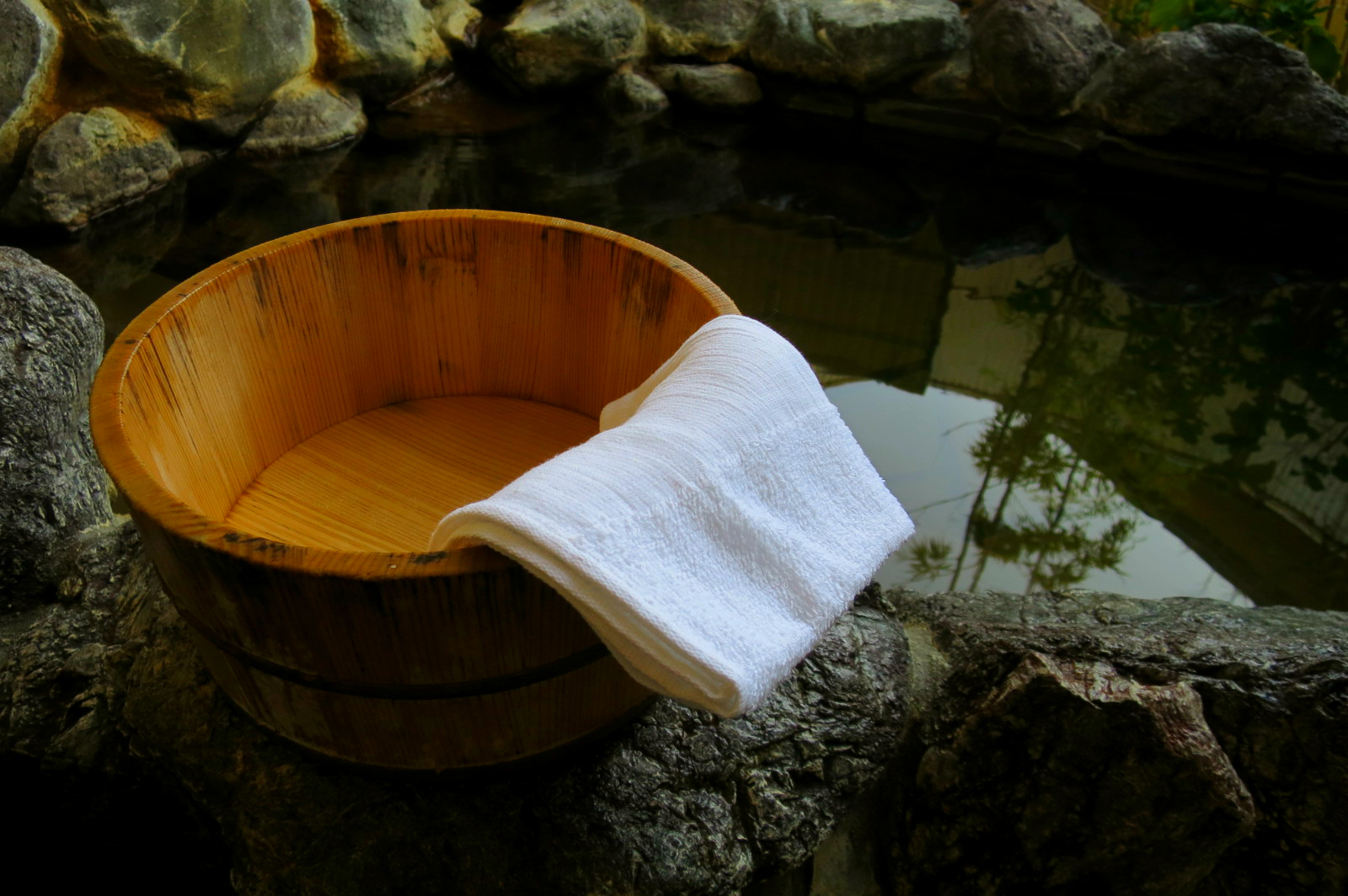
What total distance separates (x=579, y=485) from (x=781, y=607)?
0.82 feet

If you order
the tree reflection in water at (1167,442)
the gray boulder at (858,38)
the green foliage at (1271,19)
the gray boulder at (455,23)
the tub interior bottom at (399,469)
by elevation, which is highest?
the green foliage at (1271,19)

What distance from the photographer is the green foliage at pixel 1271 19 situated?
4.21m

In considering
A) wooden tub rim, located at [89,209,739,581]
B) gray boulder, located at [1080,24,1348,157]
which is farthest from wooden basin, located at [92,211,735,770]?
gray boulder, located at [1080,24,1348,157]

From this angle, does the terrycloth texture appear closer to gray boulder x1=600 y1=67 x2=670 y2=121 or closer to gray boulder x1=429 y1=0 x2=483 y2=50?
gray boulder x1=600 y1=67 x2=670 y2=121

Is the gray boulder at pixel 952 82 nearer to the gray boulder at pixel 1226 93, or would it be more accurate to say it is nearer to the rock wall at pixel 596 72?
the rock wall at pixel 596 72

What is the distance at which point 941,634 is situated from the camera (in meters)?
1.62

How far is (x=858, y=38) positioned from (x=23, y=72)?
3.21m

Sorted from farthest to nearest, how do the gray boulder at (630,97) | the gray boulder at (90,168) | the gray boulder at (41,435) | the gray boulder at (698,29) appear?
the gray boulder at (698,29) → the gray boulder at (630,97) → the gray boulder at (90,168) → the gray boulder at (41,435)

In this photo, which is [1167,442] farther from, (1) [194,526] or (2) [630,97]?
(2) [630,97]

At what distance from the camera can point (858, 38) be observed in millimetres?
4254

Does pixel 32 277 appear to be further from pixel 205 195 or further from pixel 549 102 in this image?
pixel 549 102

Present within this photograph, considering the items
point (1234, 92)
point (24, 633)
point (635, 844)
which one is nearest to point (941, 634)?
point (635, 844)

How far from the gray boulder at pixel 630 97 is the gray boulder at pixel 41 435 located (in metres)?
3.11

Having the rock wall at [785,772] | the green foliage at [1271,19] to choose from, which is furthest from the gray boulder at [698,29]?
the rock wall at [785,772]
